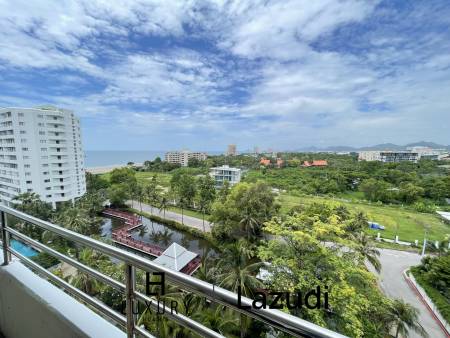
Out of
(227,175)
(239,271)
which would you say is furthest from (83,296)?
(227,175)

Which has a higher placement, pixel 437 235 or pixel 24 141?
pixel 24 141

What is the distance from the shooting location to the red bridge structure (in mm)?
9953

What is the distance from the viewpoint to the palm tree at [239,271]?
562cm

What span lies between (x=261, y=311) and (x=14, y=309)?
5.95ft

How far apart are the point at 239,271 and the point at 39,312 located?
611cm

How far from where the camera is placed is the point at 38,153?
54.1ft

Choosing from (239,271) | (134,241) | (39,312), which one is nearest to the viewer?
(39,312)

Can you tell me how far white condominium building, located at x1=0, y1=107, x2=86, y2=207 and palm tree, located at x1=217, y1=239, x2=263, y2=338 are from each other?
1515 centimetres

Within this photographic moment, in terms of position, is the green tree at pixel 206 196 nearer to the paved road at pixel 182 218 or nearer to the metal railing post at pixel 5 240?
the paved road at pixel 182 218

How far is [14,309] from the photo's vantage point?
1480 mm

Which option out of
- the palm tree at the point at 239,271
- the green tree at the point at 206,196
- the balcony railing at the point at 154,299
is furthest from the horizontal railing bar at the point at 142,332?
the green tree at the point at 206,196

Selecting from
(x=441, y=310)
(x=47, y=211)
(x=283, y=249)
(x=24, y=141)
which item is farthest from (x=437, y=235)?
(x=24, y=141)

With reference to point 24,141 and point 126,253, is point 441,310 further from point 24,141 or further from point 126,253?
point 24,141

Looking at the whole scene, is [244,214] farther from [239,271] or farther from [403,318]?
[403,318]
